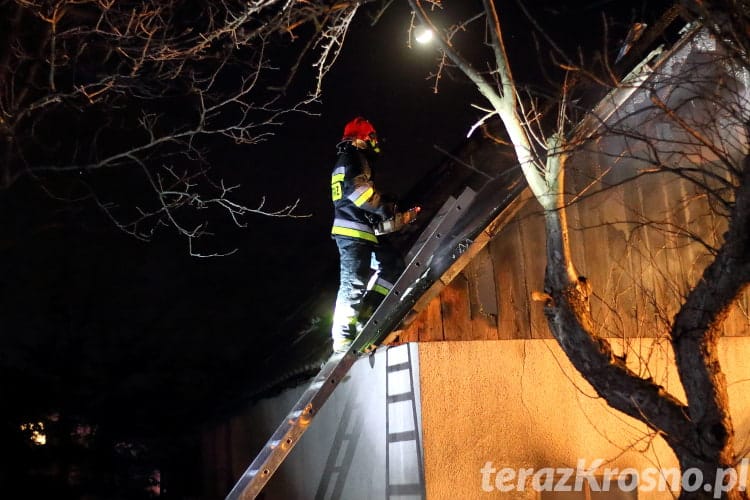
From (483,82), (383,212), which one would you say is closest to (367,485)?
(383,212)

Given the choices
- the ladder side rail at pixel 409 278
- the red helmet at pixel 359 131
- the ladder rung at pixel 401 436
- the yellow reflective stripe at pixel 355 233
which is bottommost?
the ladder rung at pixel 401 436

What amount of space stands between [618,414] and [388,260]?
99.8 inches

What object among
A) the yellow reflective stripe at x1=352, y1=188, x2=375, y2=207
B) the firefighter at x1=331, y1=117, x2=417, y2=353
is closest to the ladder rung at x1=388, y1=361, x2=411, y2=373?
the firefighter at x1=331, y1=117, x2=417, y2=353

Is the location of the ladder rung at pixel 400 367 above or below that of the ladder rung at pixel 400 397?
above

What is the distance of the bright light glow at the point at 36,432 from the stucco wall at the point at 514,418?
30.4ft

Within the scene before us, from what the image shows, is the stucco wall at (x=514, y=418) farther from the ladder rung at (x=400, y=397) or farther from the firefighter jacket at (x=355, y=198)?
the firefighter jacket at (x=355, y=198)

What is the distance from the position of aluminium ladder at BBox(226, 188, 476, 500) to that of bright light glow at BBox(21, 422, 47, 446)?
8376 millimetres

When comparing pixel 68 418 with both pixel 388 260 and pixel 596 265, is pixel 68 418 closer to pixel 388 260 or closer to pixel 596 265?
pixel 388 260

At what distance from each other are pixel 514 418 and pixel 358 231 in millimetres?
2132

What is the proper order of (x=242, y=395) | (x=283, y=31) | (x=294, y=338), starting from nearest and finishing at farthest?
(x=283, y=31), (x=294, y=338), (x=242, y=395)

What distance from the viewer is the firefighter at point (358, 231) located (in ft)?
20.9

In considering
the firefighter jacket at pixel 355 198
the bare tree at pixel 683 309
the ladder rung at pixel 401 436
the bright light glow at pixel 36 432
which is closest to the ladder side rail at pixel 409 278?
the firefighter jacket at pixel 355 198

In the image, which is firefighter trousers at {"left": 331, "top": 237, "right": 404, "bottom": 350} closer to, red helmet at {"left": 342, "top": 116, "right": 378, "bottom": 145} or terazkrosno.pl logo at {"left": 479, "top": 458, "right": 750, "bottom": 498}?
red helmet at {"left": 342, "top": 116, "right": 378, "bottom": 145}

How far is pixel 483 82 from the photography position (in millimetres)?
5102
